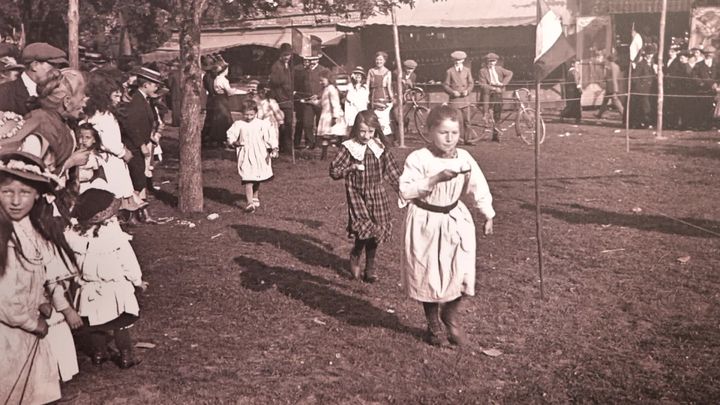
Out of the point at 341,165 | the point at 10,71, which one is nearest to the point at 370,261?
the point at 341,165

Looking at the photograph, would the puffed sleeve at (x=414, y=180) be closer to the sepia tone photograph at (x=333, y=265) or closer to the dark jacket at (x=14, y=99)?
the sepia tone photograph at (x=333, y=265)

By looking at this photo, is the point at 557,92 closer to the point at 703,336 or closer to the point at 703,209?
the point at 703,209

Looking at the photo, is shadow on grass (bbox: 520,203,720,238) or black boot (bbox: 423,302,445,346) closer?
black boot (bbox: 423,302,445,346)

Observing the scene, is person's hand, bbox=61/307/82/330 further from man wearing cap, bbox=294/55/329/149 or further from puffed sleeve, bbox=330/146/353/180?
man wearing cap, bbox=294/55/329/149

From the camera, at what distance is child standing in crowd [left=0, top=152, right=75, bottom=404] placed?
3754 millimetres

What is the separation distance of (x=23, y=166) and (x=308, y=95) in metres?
13.2

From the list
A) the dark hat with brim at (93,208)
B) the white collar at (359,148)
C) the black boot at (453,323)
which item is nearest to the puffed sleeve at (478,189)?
the black boot at (453,323)

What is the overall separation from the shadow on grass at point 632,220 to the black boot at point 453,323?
13.8 ft

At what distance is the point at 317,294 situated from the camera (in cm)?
690

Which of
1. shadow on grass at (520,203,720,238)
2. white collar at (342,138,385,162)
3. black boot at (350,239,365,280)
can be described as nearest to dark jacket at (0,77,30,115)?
white collar at (342,138,385,162)

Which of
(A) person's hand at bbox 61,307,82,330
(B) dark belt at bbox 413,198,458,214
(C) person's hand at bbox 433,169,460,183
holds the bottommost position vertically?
(A) person's hand at bbox 61,307,82,330

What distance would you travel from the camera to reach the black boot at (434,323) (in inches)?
216

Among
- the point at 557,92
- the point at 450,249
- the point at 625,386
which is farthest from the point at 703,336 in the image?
the point at 557,92

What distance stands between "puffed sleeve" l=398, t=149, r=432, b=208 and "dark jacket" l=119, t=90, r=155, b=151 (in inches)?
206
